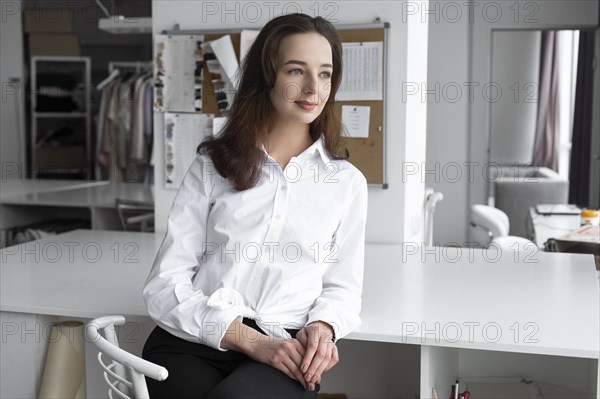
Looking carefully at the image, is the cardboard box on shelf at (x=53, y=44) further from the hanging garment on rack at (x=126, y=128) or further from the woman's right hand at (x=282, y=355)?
the woman's right hand at (x=282, y=355)

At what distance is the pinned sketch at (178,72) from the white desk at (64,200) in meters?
1.38

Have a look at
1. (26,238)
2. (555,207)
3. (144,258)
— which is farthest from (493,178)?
(144,258)

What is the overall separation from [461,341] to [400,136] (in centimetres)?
131

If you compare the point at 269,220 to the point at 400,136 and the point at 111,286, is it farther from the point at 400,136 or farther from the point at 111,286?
the point at 400,136

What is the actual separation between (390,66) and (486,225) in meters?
1.74

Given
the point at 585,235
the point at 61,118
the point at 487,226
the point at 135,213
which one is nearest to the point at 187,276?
the point at 585,235

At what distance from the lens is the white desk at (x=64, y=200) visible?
4.50m

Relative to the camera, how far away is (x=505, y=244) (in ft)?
11.4

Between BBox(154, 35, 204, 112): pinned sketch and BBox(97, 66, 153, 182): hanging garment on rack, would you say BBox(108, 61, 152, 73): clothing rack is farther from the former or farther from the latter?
BBox(154, 35, 204, 112): pinned sketch

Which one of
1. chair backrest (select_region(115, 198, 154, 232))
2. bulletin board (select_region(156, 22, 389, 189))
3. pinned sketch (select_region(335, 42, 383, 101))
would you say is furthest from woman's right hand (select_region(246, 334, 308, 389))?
chair backrest (select_region(115, 198, 154, 232))

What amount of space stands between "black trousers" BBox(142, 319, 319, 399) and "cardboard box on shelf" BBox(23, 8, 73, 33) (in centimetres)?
673

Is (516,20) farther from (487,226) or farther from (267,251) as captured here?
(267,251)

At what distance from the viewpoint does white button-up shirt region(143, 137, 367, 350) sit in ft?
5.75

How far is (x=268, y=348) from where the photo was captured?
1654 millimetres
